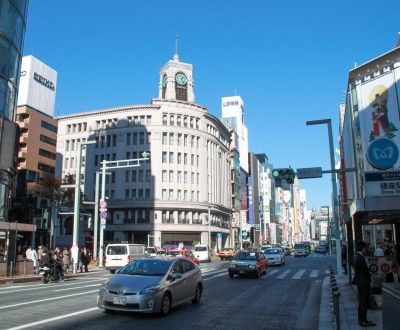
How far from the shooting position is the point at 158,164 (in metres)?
73.8

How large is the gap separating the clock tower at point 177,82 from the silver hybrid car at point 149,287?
7036 cm

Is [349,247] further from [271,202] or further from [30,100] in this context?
[271,202]

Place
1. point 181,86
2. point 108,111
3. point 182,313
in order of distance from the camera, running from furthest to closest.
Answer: point 181,86 → point 108,111 → point 182,313

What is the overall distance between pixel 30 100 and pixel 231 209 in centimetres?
4847

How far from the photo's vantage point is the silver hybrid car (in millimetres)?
9750

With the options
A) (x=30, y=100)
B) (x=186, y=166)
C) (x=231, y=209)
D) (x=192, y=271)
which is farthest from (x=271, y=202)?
(x=192, y=271)

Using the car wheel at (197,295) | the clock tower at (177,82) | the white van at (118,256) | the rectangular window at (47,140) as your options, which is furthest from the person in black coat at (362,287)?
the rectangular window at (47,140)

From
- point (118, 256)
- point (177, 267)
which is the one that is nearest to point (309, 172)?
point (177, 267)

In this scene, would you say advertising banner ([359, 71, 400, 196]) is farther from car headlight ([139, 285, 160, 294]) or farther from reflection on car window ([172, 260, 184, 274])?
car headlight ([139, 285, 160, 294])

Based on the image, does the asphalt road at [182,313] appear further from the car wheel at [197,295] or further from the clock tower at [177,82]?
the clock tower at [177,82]

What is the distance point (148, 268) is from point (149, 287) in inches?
53.4

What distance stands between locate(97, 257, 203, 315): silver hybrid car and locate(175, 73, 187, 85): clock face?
240 feet

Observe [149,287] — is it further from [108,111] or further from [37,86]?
[37,86]

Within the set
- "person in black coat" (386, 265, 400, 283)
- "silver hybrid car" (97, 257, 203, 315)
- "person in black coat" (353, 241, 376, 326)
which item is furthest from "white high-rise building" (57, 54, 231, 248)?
"person in black coat" (353, 241, 376, 326)
